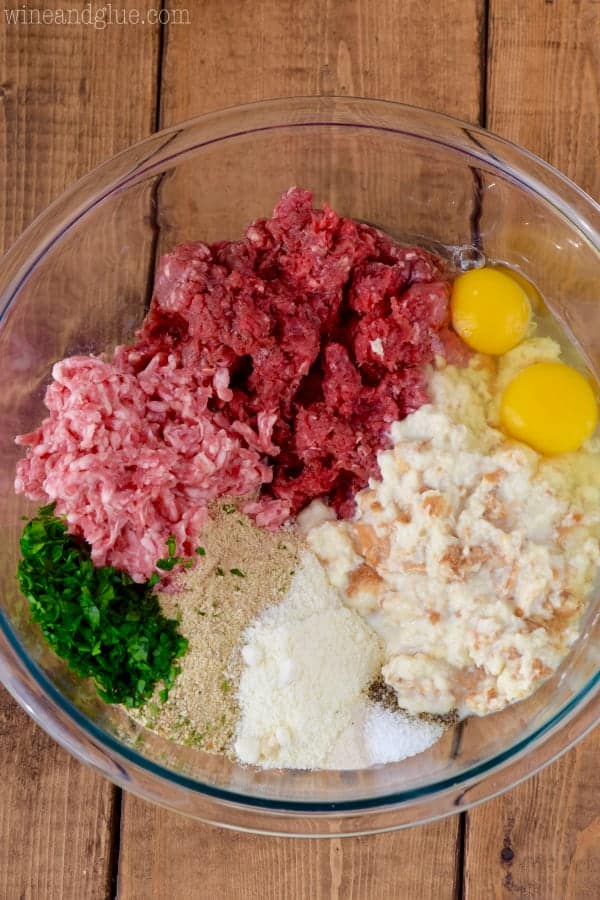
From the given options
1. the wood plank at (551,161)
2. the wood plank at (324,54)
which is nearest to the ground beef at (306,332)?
the wood plank at (324,54)

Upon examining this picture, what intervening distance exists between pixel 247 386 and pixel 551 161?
135 cm

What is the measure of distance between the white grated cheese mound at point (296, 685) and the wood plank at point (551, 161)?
0.72m

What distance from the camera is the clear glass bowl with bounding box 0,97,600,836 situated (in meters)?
2.64

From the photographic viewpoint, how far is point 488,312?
2.79 m

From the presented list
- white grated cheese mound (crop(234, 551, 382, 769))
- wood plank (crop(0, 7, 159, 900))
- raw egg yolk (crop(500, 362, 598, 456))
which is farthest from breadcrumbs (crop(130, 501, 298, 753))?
wood plank (crop(0, 7, 159, 900))

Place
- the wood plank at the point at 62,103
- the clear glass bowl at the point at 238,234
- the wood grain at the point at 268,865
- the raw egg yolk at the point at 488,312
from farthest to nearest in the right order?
the wood plank at the point at 62,103 < the wood grain at the point at 268,865 < the raw egg yolk at the point at 488,312 < the clear glass bowl at the point at 238,234

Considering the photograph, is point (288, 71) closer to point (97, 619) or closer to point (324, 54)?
point (324, 54)

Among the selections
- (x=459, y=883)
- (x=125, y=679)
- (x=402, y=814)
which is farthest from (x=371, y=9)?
(x=459, y=883)

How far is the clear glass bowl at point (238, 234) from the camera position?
264cm

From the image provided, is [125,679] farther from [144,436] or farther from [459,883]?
[459,883]

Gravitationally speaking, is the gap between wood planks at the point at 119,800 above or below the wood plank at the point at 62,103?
below

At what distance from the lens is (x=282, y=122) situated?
2.87m

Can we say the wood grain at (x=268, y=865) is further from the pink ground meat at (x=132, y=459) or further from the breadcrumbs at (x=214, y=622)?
the pink ground meat at (x=132, y=459)

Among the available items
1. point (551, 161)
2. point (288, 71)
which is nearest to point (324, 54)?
point (288, 71)
